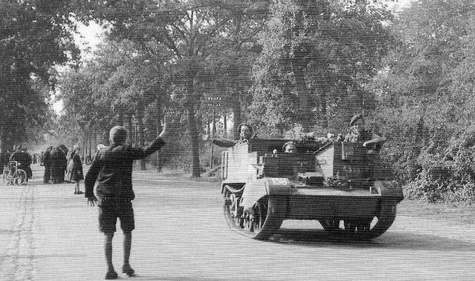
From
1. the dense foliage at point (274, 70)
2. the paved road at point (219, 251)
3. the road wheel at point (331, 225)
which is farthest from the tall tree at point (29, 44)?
the road wheel at point (331, 225)

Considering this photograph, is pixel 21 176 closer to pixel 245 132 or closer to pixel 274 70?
pixel 274 70

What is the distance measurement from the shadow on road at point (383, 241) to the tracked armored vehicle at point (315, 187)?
30 cm

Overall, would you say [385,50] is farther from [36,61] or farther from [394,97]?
[36,61]

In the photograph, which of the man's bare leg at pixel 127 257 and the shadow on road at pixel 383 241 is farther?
the shadow on road at pixel 383 241

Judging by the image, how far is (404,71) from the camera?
43.1 metres

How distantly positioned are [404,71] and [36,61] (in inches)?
840

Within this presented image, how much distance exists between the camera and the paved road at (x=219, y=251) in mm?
8352

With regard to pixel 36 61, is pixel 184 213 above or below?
below

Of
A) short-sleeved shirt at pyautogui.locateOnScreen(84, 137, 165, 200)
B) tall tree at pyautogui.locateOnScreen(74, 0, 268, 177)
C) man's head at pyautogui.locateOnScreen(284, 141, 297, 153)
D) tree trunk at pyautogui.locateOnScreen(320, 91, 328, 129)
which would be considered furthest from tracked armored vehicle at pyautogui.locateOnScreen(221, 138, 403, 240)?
tall tree at pyautogui.locateOnScreen(74, 0, 268, 177)

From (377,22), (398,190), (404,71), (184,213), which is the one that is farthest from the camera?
(404,71)

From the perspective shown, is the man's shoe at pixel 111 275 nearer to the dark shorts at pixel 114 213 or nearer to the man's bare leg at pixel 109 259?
the man's bare leg at pixel 109 259

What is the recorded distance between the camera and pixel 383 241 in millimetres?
12180

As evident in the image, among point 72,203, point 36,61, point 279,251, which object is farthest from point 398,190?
point 36,61

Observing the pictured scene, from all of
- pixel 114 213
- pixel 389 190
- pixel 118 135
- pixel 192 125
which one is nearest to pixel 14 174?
pixel 192 125
